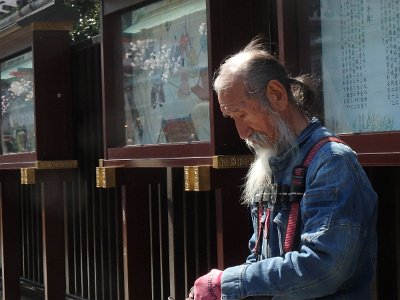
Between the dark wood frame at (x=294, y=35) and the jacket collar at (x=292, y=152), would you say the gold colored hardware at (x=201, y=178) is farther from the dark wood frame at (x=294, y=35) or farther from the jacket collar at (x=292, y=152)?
the jacket collar at (x=292, y=152)

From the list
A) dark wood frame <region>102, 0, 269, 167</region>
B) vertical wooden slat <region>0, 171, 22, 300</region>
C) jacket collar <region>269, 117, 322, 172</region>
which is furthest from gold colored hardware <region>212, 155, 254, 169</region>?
Result: vertical wooden slat <region>0, 171, 22, 300</region>

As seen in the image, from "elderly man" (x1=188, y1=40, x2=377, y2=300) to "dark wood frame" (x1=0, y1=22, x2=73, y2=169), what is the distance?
3134 mm

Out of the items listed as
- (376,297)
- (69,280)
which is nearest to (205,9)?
(376,297)

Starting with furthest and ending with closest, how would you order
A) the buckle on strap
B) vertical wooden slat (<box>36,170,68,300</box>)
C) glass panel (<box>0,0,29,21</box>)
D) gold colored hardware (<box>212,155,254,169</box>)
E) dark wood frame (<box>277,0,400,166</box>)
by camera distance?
glass panel (<box>0,0,29,21</box>) < vertical wooden slat (<box>36,170,68,300</box>) < gold colored hardware (<box>212,155,254,169</box>) < dark wood frame (<box>277,0,400,166</box>) < the buckle on strap

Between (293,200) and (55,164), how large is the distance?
11.0 ft

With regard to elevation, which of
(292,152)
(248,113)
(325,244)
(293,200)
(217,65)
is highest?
(217,65)

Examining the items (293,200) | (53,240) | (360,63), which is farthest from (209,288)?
(53,240)

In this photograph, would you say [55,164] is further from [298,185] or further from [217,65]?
[298,185]

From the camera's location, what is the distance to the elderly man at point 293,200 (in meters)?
1.78

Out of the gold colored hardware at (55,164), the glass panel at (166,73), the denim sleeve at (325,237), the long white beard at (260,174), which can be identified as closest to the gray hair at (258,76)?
the long white beard at (260,174)

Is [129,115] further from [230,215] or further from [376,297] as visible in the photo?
[376,297]

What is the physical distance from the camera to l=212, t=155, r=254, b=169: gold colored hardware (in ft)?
9.83

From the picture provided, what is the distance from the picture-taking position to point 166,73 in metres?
3.48

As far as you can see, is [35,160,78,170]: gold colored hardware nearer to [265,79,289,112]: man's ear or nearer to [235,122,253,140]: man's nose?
[235,122,253,140]: man's nose
